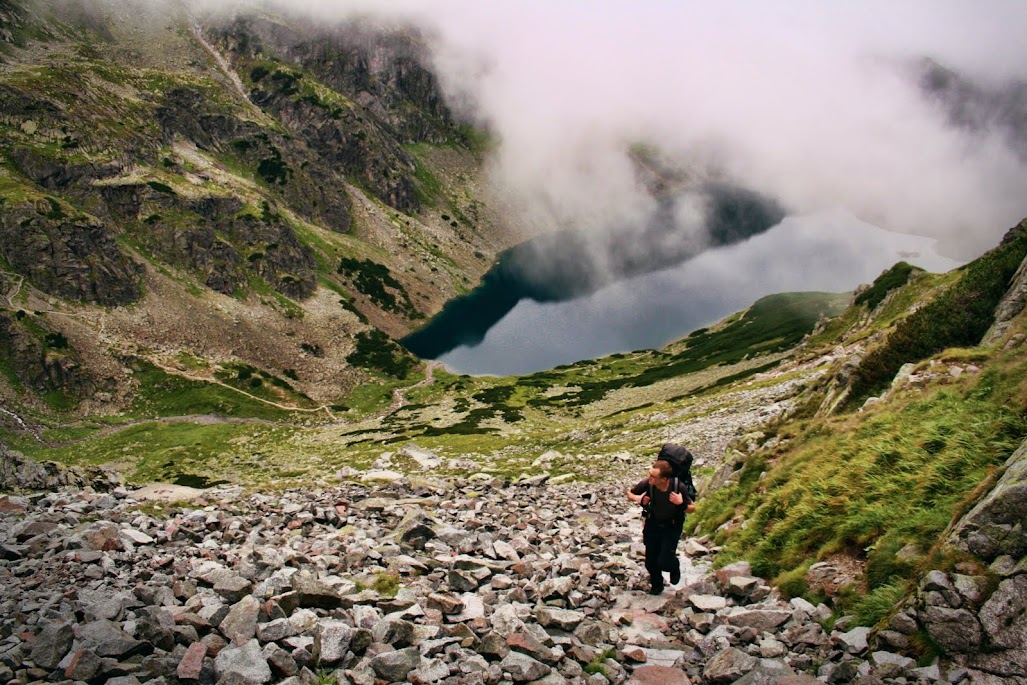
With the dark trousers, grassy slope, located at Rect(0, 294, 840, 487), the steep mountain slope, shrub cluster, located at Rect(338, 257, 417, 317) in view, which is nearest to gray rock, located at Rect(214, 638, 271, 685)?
the dark trousers

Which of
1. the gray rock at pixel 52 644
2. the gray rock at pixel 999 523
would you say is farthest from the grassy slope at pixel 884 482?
the gray rock at pixel 52 644

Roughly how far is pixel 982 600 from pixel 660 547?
5.74 meters

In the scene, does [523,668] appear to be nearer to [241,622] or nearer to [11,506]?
[241,622]

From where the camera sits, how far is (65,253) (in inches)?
Result: 4424

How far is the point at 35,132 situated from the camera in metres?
132

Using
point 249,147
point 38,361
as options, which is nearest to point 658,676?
point 38,361

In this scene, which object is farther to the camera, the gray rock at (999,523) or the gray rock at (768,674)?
the gray rock at (768,674)

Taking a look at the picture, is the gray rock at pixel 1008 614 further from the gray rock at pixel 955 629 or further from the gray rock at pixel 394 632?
the gray rock at pixel 394 632

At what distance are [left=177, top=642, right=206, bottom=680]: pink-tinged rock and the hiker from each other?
7514 mm

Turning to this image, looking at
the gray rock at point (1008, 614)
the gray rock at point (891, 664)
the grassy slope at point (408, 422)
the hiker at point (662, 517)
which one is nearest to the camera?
the gray rock at point (1008, 614)

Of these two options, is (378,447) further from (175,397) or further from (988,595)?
(988,595)

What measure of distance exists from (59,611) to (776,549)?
41.0 ft

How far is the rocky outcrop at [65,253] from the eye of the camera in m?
109

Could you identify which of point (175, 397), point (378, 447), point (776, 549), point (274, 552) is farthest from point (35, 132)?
point (776, 549)
